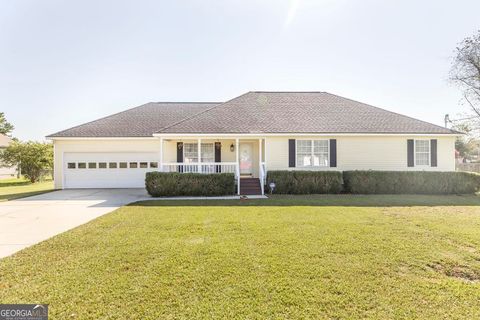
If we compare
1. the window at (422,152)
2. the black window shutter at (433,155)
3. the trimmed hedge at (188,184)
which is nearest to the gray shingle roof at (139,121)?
the trimmed hedge at (188,184)

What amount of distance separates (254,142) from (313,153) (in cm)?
362

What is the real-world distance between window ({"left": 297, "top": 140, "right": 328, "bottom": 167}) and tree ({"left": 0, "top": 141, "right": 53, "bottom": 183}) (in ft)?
72.0

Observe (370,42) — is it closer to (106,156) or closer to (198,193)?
(198,193)

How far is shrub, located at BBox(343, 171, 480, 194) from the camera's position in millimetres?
12516

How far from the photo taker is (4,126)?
45344 millimetres

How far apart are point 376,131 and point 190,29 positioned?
37.6 feet

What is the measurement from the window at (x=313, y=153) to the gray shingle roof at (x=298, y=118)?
74 centimetres

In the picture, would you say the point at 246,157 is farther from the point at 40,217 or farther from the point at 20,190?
the point at 20,190

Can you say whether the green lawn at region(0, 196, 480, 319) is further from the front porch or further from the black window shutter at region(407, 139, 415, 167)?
the front porch

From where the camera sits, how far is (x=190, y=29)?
12.9 m

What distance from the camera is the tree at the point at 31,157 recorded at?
20828 millimetres

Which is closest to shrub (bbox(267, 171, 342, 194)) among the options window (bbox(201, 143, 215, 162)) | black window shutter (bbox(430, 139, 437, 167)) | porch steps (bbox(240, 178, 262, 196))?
porch steps (bbox(240, 178, 262, 196))

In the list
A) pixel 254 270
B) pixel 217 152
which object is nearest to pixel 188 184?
pixel 217 152

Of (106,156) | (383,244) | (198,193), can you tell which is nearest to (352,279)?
(383,244)
